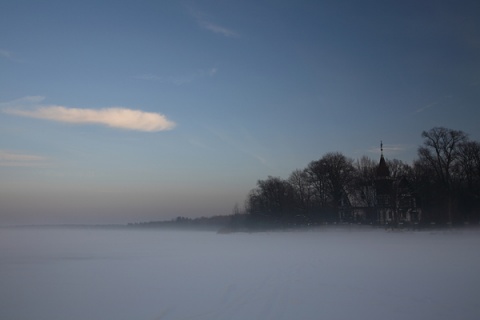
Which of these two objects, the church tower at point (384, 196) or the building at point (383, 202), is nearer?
the building at point (383, 202)

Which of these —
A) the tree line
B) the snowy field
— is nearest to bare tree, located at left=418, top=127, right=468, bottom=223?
the tree line

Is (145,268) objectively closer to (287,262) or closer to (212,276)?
(212,276)

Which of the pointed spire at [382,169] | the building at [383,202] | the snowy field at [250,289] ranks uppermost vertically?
the pointed spire at [382,169]

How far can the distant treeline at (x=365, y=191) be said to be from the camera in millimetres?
61281

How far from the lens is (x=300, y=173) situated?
89250 millimetres

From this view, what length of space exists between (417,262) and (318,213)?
188 ft

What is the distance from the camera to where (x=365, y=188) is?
79750 mm

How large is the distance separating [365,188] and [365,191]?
3.09 ft

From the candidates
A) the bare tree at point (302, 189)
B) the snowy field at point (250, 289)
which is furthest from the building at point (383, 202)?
the snowy field at point (250, 289)

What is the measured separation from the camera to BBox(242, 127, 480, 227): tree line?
61.3m

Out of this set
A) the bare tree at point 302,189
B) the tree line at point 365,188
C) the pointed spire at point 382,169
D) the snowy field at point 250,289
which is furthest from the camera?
the bare tree at point 302,189

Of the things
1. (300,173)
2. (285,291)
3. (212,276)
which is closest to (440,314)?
(285,291)

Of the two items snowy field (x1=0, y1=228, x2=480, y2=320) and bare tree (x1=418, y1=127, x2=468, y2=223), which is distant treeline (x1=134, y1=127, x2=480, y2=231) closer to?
bare tree (x1=418, y1=127, x2=468, y2=223)

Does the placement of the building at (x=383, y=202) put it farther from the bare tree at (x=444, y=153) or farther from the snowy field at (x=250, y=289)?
the snowy field at (x=250, y=289)
